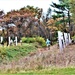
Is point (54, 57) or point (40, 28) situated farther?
point (40, 28)

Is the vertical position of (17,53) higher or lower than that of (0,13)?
lower

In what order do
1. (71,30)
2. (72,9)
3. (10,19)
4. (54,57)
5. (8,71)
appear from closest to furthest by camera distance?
(8,71), (54,57), (72,9), (71,30), (10,19)

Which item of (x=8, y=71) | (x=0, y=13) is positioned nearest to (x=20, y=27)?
(x=0, y=13)

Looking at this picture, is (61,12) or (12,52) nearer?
(12,52)

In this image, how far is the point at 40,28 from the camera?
6362 centimetres

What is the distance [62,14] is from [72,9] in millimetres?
21194

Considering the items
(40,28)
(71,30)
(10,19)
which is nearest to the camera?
(71,30)

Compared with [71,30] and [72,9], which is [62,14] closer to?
[71,30]

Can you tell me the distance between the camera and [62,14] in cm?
5231

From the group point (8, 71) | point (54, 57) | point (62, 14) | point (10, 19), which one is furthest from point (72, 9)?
point (10, 19)

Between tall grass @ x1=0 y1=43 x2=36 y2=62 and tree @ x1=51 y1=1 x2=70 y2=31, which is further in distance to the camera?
tree @ x1=51 y1=1 x2=70 y2=31

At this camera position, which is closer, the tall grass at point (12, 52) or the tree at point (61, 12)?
the tall grass at point (12, 52)

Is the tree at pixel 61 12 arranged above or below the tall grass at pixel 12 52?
above

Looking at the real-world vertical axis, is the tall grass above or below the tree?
below
